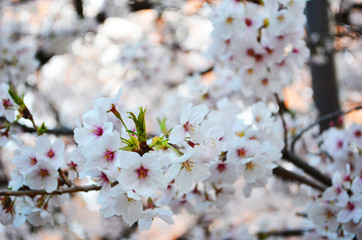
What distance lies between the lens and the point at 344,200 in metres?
1.56

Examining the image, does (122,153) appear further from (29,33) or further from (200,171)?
(29,33)

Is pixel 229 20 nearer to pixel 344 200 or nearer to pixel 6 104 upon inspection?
pixel 344 200

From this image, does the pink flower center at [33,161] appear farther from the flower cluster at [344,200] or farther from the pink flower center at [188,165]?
the flower cluster at [344,200]

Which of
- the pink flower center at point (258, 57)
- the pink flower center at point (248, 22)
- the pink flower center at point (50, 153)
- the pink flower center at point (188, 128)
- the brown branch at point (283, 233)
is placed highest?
the pink flower center at point (248, 22)

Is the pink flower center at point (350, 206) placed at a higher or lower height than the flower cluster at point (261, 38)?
lower

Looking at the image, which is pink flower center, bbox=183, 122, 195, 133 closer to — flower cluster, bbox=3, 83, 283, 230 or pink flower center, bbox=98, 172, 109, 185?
flower cluster, bbox=3, 83, 283, 230

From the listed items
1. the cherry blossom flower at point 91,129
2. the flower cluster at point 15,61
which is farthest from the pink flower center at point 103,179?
the flower cluster at point 15,61

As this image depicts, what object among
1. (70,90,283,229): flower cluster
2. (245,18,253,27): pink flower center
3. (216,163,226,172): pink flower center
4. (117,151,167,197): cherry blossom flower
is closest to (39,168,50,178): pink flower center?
(70,90,283,229): flower cluster

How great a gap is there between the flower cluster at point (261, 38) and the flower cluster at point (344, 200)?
568 millimetres

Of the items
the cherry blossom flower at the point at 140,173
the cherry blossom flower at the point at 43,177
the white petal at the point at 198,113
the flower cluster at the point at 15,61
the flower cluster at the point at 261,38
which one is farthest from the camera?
the flower cluster at the point at 15,61

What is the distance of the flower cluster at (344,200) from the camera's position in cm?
154

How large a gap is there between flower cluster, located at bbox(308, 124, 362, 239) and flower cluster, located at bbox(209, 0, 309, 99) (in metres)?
0.57

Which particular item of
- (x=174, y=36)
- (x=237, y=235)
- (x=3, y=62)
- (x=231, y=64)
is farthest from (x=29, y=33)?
(x=237, y=235)

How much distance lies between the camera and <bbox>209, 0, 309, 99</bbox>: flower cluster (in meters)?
1.78
